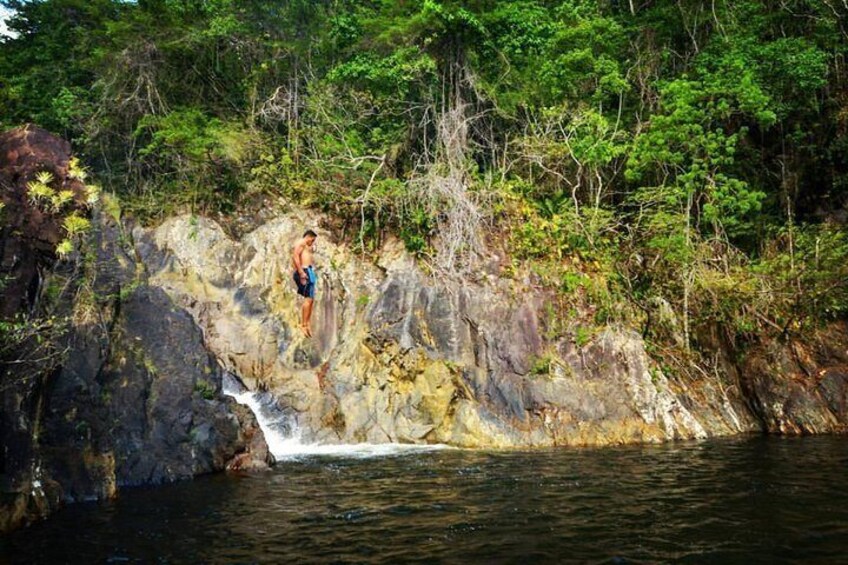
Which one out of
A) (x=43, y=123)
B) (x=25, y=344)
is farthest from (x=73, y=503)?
(x=43, y=123)

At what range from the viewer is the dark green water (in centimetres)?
610

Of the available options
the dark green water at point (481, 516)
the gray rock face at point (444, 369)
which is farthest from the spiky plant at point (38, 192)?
the gray rock face at point (444, 369)

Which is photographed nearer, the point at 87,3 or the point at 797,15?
the point at 797,15

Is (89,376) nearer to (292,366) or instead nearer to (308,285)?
(292,366)

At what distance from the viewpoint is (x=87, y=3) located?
2278 cm

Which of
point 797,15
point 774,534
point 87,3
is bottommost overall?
point 774,534

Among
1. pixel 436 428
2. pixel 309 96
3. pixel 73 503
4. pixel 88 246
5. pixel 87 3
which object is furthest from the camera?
pixel 87 3

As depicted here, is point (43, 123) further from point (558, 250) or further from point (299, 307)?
point (558, 250)

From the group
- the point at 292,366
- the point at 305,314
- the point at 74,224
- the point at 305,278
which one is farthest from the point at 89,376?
the point at 305,278

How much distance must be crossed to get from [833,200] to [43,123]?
27779 millimetres

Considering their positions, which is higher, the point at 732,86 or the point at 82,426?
the point at 732,86

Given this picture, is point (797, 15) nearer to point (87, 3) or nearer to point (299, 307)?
point (299, 307)

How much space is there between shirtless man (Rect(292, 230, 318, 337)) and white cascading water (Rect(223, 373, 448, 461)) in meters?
2.48

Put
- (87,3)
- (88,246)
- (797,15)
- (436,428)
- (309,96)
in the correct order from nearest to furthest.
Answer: (88,246)
(436,428)
(797,15)
(309,96)
(87,3)
